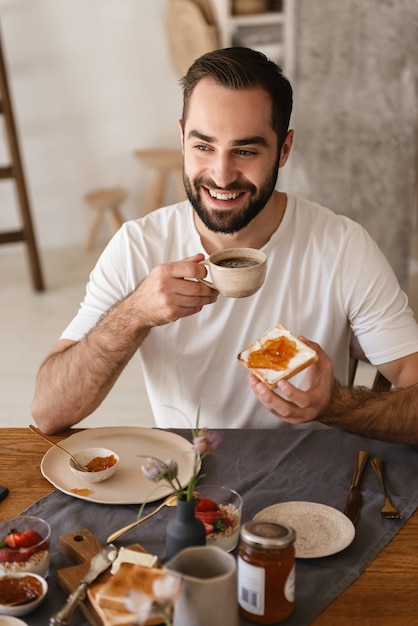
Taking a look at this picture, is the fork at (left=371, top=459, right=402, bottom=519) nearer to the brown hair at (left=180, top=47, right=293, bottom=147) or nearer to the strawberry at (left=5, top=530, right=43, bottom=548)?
the strawberry at (left=5, top=530, right=43, bottom=548)

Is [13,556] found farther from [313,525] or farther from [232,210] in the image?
[232,210]

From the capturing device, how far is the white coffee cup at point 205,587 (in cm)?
115

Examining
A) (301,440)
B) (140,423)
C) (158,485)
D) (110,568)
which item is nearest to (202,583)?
(110,568)

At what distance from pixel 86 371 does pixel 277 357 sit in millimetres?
533

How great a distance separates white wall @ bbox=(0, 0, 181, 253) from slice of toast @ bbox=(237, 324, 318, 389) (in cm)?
426

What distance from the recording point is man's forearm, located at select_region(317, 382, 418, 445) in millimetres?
1789

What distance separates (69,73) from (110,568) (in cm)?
471

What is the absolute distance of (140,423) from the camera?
3688 mm

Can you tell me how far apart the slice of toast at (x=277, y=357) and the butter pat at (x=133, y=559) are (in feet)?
1.37

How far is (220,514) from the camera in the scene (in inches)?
56.8

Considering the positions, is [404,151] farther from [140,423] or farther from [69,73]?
[69,73]

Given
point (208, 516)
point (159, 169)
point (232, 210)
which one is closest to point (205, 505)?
point (208, 516)

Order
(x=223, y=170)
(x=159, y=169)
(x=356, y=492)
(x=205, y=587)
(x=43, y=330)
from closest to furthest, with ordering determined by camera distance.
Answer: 1. (x=205, y=587)
2. (x=356, y=492)
3. (x=223, y=170)
4. (x=43, y=330)
5. (x=159, y=169)

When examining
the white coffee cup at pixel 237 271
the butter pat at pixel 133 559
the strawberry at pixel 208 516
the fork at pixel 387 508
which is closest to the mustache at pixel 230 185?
the white coffee cup at pixel 237 271
